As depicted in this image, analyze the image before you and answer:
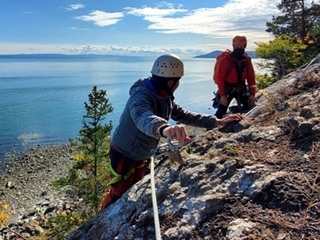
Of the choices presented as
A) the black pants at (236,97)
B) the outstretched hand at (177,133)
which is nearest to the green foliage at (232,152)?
the outstretched hand at (177,133)

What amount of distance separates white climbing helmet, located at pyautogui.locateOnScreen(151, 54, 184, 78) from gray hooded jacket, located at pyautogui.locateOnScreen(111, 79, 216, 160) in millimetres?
260

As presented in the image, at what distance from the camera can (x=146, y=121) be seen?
295 centimetres

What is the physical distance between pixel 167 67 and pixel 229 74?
374 cm

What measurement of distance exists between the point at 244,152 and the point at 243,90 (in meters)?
3.98

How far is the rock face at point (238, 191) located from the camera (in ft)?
7.50

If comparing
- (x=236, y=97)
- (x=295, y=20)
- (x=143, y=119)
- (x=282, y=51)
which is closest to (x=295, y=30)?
(x=295, y=20)

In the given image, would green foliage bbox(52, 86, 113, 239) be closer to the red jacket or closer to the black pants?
the black pants

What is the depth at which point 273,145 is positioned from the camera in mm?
3428

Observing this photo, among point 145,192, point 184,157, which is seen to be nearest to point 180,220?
point 145,192

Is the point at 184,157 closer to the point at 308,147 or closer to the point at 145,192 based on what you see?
the point at 145,192

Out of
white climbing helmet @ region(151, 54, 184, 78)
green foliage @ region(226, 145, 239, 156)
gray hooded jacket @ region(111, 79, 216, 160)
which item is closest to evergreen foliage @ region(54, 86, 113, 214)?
gray hooded jacket @ region(111, 79, 216, 160)

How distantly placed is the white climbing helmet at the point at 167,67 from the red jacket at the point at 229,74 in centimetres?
338

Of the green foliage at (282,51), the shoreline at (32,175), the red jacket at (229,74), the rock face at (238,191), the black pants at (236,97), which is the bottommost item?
the shoreline at (32,175)

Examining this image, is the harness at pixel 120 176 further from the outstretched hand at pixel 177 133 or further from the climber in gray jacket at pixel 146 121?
the outstretched hand at pixel 177 133
